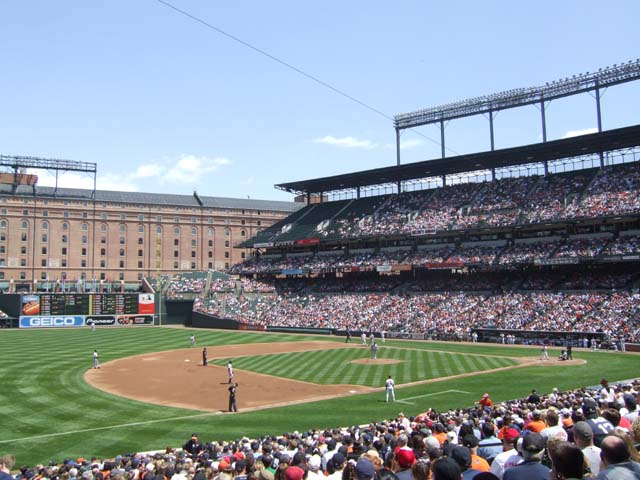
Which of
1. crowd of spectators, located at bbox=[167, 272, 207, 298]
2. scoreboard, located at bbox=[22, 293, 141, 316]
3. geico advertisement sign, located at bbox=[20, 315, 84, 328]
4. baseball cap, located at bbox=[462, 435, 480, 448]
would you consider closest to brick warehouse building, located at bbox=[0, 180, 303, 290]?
crowd of spectators, located at bbox=[167, 272, 207, 298]

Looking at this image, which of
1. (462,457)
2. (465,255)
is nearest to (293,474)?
(462,457)

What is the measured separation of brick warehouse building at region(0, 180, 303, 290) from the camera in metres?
98.8

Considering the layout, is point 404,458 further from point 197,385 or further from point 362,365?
point 362,365

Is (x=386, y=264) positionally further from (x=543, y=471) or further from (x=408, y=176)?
(x=543, y=471)

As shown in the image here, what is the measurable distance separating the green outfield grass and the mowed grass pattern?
0.07 m

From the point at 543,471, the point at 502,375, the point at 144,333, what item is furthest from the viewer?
the point at 144,333

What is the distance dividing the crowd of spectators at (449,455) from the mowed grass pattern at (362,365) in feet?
55.7

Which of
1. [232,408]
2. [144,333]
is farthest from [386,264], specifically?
[232,408]

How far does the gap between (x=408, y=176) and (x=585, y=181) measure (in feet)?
74.6

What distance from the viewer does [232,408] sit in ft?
81.5

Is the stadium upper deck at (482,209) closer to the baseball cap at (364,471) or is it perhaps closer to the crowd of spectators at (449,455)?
the crowd of spectators at (449,455)

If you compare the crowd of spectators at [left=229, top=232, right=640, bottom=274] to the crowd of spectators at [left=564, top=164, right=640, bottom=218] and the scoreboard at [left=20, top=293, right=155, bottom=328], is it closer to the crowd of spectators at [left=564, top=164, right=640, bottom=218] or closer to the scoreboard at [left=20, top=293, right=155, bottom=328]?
the crowd of spectators at [left=564, top=164, right=640, bottom=218]

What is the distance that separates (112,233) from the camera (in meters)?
106

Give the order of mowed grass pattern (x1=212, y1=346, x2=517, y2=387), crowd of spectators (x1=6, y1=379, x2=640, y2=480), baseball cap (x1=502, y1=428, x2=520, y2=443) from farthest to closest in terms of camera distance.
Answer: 1. mowed grass pattern (x1=212, y1=346, x2=517, y2=387)
2. baseball cap (x1=502, y1=428, x2=520, y2=443)
3. crowd of spectators (x1=6, y1=379, x2=640, y2=480)
